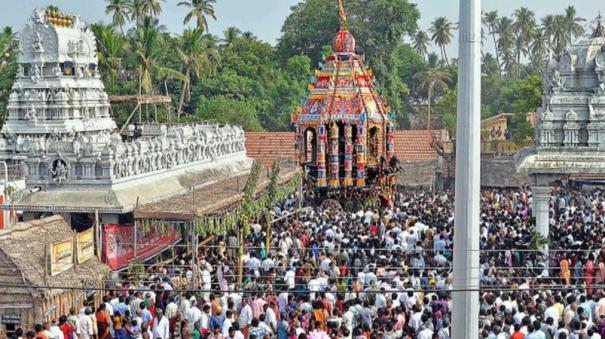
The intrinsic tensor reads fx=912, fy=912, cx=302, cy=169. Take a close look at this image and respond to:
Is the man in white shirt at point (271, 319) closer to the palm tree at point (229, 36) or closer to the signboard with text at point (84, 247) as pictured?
the signboard with text at point (84, 247)

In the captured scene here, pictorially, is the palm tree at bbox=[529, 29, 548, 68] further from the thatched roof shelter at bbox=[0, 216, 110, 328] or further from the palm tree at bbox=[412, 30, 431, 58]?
the thatched roof shelter at bbox=[0, 216, 110, 328]

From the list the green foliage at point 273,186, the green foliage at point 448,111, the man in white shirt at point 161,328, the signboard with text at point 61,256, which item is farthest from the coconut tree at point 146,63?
the man in white shirt at point 161,328

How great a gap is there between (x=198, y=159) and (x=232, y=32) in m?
31.1

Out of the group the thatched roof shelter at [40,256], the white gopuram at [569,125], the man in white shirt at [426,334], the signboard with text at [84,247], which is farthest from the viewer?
the white gopuram at [569,125]

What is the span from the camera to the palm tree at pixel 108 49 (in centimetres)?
4150

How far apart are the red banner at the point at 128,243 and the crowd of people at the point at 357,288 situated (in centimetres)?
88

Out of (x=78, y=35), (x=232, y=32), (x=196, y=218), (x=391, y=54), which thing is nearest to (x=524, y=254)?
(x=196, y=218)

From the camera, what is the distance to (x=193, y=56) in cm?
4750

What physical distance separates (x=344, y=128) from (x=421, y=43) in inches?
1632

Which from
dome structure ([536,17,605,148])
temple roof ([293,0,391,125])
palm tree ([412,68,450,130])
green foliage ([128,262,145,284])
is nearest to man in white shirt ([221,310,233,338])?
green foliage ([128,262,145,284])

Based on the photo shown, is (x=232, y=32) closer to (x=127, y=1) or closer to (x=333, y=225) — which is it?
(x=127, y=1)

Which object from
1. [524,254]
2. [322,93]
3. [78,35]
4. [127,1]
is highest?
[127,1]

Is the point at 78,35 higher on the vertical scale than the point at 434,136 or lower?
higher

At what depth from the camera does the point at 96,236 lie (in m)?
18.9
